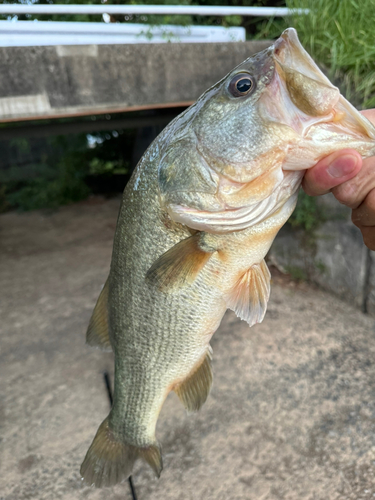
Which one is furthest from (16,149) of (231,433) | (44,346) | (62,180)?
(231,433)

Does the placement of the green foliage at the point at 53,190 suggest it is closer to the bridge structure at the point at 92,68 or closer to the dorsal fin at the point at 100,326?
the bridge structure at the point at 92,68

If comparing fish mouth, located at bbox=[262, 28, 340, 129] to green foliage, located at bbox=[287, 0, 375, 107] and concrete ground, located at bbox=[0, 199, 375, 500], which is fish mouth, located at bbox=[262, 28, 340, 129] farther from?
green foliage, located at bbox=[287, 0, 375, 107]

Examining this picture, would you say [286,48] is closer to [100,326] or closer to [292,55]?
[292,55]

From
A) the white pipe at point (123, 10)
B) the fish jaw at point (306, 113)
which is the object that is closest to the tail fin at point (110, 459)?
the fish jaw at point (306, 113)

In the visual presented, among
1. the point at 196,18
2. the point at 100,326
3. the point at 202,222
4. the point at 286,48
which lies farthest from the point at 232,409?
the point at 196,18

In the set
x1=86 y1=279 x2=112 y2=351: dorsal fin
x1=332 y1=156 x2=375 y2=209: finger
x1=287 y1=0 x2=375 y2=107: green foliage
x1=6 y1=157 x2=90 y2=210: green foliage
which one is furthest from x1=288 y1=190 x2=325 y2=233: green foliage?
x1=6 y1=157 x2=90 y2=210: green foliage

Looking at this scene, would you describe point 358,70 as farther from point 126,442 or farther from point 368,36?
point 126,442
